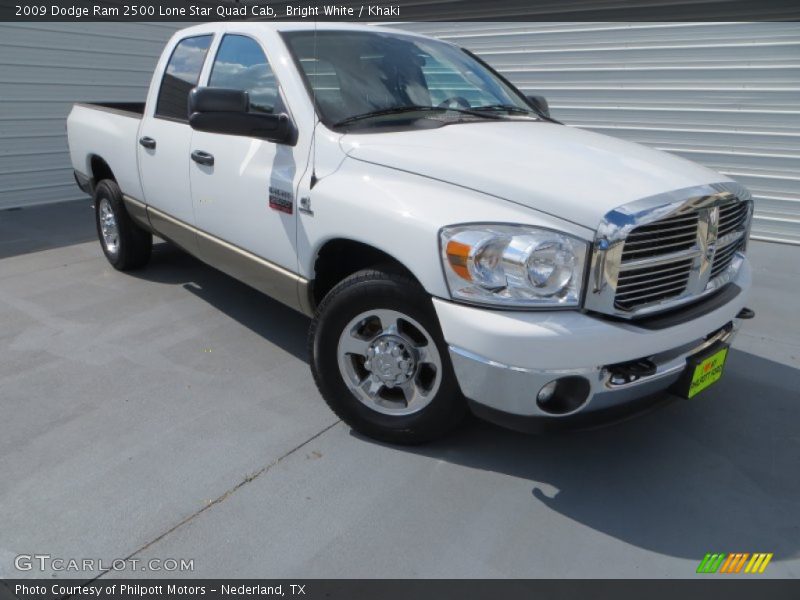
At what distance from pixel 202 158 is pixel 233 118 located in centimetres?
83

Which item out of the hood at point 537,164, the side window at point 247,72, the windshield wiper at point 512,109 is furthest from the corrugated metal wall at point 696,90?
the side window at point 247,72

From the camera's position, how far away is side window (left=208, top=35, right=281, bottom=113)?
3.37 metres

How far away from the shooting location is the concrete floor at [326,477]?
2.33 meters

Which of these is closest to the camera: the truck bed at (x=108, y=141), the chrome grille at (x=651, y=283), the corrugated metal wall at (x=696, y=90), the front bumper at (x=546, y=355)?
the front bumper at (x=546, y=355)

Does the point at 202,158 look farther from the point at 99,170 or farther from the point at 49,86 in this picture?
the point at 49,86

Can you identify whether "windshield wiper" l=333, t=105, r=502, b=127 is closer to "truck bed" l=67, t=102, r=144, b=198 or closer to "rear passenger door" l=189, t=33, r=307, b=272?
"rear passenger door" l=189, t=33, r=307, b=272

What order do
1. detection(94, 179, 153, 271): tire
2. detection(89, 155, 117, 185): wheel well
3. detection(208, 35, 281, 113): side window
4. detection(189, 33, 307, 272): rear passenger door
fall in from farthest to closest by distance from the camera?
detection(89, 155, 117, 185): wheel well → detection(94, 179, 153, 271): tire → detection(208, 35, 281, 113): side window → detection(189, 33, 307, 272): rear passenger door

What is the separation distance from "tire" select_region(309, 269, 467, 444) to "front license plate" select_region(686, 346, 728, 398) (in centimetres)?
94

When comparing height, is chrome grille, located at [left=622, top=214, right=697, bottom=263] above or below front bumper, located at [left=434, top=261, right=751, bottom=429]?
above

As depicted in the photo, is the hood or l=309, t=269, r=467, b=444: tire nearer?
the hood

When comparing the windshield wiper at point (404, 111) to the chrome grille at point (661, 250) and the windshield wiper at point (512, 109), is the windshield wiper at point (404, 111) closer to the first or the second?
the windshield wiper at point (512, 109)

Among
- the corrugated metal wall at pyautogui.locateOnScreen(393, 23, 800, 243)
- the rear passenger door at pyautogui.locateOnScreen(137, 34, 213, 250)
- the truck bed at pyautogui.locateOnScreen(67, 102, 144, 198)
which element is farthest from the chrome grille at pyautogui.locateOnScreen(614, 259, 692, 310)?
the corrugated metal wall at pyautogui.locateOnScreen(393, 23, 800, 243)

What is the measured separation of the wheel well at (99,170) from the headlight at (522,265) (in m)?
4.10

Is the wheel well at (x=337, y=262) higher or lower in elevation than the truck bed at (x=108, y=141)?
lower
